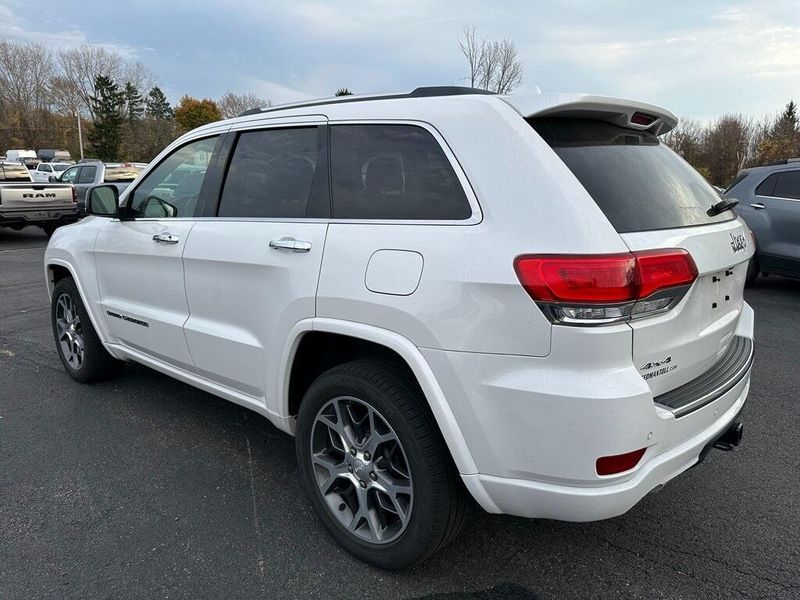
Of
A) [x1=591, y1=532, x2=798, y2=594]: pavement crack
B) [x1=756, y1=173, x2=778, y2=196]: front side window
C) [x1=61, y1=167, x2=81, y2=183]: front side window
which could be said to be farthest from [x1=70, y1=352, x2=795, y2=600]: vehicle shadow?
[x1=61, y1=167, x2=81, y2=183]: front side window

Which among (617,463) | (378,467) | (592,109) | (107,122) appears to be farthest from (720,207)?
(107,122)

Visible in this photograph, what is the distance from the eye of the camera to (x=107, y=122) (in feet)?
179

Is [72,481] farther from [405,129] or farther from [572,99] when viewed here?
[572,99]

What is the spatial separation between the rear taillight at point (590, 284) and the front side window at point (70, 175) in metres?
17.1

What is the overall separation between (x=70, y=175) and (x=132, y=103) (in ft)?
195

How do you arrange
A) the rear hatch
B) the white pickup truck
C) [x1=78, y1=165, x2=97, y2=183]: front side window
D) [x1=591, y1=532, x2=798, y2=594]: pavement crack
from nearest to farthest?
the rear hatch < [x1=591, y1=532, x2=798, y2=594]: pavement crack < the white pickup truck < [x1=78, y1=165, x2=97, y2=183]: front side window

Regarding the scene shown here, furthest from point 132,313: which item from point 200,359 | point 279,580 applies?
point 279,580

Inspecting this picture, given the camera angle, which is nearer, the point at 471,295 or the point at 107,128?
the point at 471,295

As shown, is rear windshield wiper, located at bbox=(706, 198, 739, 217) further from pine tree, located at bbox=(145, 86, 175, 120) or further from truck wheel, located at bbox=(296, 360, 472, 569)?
pine tree, located at bbox=(145, 86, 175, 120)

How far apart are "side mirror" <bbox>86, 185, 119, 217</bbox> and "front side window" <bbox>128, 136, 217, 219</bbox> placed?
5.6 inches

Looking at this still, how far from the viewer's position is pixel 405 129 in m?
2.32

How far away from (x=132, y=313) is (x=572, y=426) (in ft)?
9.34

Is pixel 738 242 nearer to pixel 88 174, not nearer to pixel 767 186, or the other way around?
pixel 767 186

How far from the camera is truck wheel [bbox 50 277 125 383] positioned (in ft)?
13.7
